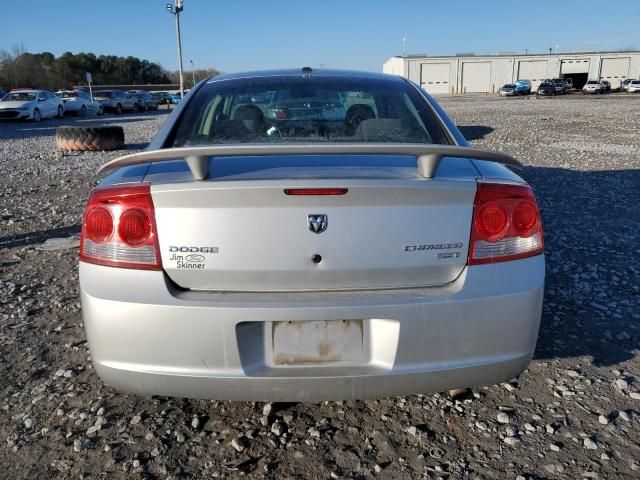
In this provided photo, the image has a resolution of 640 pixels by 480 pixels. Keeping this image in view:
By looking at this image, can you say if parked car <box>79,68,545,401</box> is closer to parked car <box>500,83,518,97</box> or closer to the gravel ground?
the gravel ground

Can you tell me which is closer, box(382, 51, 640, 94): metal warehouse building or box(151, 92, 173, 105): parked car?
box(151, 92, 173, 105): parked car

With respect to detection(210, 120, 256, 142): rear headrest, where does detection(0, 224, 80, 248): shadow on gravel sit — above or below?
below

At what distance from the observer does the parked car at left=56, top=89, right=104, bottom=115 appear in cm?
2948

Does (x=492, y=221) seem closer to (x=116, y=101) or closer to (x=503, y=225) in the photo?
(x=503, y=225)

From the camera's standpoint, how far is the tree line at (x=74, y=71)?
57.2m

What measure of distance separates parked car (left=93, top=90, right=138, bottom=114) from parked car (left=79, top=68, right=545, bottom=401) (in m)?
35.4

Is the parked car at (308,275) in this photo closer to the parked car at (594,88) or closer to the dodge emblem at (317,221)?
the dodge emblem at (317,221)

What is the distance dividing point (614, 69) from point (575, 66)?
509 cm

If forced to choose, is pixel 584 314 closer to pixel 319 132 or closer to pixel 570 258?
pixel 570 258

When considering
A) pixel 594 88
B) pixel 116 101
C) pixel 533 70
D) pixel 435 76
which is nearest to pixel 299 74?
pixel 116 101

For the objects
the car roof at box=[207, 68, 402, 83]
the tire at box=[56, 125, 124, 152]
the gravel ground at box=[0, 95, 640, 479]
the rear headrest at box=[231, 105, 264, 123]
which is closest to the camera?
the gravel ground at box=[0, 95, 640, 479]

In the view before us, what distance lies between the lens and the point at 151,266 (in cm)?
198

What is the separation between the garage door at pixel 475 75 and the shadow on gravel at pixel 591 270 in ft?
231

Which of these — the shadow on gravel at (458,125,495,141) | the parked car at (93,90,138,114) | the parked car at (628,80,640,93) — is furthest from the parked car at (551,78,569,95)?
the shadow on gravel at (458,125,495,141)
